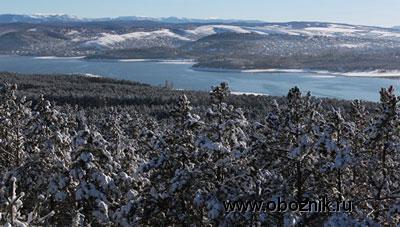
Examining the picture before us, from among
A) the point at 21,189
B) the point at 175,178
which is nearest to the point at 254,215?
the point at 175,178

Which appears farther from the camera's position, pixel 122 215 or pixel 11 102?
pixel 11 102

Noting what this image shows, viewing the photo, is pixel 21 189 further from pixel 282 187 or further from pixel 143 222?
pixel 282 187

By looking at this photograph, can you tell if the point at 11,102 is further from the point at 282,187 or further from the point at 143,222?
the point at 282,187

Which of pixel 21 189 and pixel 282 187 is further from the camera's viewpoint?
pixel 21 189

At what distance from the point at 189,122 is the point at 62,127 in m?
8.30

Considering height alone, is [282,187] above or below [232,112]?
below

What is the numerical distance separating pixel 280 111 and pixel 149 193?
20.3 feet

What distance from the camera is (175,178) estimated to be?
14.6m

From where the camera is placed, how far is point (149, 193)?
51.0 ft

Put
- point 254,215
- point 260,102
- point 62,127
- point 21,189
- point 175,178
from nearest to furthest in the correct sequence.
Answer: point 254,215
point 175,178
point 21,189
point 62,127
point 260,102

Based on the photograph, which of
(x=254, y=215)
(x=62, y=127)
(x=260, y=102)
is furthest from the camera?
(x=260, y=102)

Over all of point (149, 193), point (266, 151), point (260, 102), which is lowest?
point (260, 102)

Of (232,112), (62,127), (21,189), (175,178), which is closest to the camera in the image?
(175,178)

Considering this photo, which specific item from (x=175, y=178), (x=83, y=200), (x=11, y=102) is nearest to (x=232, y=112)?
(x=175, y=178)
